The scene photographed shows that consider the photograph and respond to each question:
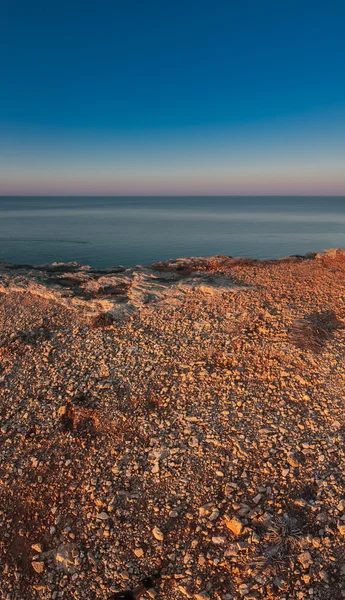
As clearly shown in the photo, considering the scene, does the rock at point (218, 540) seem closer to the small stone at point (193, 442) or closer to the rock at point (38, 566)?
the small stone at point (193, 442)

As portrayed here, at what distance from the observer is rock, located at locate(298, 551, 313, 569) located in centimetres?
597

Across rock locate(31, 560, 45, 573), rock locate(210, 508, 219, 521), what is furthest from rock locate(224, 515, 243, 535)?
rock locate(31, 560, 45, 573)

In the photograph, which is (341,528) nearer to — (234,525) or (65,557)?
(234,525)

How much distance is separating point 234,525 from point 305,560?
50.6 inches

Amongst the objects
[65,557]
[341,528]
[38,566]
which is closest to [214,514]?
[341,528]

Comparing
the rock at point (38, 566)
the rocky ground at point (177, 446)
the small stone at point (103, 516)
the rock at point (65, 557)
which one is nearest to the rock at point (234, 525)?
the rocky ground at point (177, 446)

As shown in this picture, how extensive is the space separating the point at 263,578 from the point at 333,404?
4722mm

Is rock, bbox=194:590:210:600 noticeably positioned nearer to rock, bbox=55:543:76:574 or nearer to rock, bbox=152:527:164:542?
rock, bbox=152:527:164:542

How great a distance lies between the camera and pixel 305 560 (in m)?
6.02

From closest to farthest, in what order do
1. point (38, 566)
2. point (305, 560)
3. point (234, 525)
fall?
1. point (305, 560)
2. point (38, 566)
3. point (234, 525)

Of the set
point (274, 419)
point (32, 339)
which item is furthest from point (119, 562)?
point (32, 339)

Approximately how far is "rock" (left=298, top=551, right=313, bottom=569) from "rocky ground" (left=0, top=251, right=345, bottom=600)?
0.08 ft

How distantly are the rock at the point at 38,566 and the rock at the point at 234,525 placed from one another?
11.5ft

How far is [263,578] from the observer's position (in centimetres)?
585
